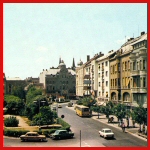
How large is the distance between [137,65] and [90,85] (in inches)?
1481

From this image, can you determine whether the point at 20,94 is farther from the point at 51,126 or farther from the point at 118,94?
the point at 51,126

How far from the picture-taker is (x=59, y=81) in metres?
110

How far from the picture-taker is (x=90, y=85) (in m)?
89.6

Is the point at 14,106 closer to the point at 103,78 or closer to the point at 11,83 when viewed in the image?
the point at 103,78

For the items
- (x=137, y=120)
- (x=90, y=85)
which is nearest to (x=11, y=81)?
(x=90, y=85)

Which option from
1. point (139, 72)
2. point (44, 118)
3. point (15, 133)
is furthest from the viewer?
point (139, 72)

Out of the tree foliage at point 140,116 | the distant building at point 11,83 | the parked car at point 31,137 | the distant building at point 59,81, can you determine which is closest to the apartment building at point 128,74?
the tree foliage at point 140,116

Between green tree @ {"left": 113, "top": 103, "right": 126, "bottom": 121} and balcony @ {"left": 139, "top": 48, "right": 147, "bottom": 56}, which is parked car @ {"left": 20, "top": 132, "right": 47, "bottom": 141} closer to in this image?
green tree @ {"left": 113, "top": 103, "right": 126, "bottom": 121}

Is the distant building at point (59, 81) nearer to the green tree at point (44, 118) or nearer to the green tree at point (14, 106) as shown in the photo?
the green tree at point (14, 106)

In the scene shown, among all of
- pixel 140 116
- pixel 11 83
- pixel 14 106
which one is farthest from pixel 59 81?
pixel 140 116

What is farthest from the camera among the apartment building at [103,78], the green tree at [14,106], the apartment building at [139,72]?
the apartment building at [103,78]

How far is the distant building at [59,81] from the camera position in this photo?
335ft

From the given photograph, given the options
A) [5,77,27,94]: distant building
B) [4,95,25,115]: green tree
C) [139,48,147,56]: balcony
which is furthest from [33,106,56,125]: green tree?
[5,77,27,94]: distant building

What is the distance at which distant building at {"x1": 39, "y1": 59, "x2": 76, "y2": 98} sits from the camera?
10219 centimetres
